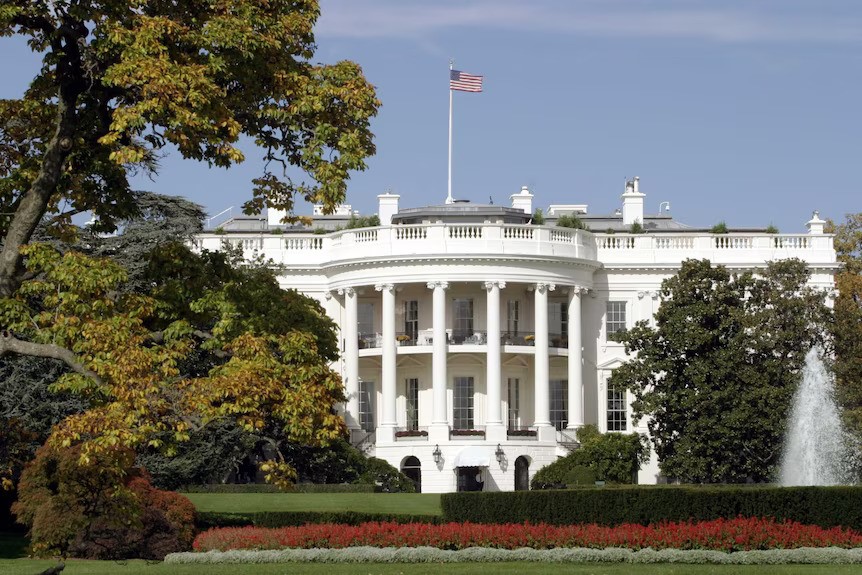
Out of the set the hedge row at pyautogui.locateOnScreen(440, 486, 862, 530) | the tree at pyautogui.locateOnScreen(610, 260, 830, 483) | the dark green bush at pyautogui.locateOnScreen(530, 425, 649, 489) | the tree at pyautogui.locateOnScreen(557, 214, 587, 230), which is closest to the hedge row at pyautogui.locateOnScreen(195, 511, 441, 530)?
the hedge row at pyautogui.locateOnScreen(440, 486, 862, 530)

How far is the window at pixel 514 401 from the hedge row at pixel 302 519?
34315 mm

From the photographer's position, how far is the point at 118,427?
24531 mm

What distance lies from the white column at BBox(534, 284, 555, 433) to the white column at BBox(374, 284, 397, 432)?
580 centimetres

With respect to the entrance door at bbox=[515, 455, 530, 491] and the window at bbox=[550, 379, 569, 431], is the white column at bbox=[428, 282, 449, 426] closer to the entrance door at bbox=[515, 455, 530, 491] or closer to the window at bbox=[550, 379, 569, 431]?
the entrance door at bbox=[515, 455, 530, 491]

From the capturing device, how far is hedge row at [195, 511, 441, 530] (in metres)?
37.7

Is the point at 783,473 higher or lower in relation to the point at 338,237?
lower

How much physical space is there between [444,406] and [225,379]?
45623 mm

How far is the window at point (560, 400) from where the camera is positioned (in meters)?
74.2

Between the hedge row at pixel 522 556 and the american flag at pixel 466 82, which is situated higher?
the american flag at pixel 466 82

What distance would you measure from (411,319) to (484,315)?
3.11 m

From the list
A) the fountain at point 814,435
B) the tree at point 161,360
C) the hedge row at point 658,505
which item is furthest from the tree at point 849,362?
the tree at point 161,360

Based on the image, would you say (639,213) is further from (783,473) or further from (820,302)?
(783,473)

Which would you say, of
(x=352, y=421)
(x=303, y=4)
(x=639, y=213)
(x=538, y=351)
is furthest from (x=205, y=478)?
(x=303, y=4)

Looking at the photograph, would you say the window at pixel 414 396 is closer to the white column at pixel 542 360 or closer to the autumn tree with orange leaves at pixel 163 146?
the white column at pixel 542 360
